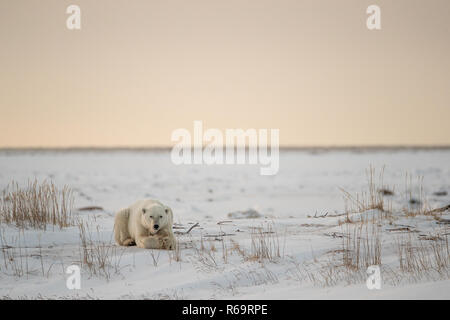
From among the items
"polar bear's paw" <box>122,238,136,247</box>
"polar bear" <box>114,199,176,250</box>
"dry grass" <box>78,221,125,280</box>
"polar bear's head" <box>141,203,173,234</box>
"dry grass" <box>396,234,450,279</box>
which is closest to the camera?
"dry grass" <box>396,234,450,279</box>

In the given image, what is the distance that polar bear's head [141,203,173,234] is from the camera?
7039 mm

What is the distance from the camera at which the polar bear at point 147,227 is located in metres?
7.15

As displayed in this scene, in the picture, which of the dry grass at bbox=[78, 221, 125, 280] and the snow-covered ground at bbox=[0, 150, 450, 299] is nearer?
the snow-covered ground at bbox=[0, 150, 450, 299]

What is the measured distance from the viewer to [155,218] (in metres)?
7.10

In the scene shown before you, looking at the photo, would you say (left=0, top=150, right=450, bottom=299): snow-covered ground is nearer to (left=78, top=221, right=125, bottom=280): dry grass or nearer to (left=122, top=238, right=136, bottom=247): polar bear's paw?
(left=78, top=221, right=125, bottom=280): dry grass

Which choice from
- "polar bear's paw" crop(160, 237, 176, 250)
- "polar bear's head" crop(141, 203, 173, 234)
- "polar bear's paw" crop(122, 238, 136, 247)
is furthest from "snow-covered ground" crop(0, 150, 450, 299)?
"polar bear's head" crop(141, 203, 173, 234)

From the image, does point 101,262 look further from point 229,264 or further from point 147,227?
point 229,264

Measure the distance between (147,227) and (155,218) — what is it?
1.01ft

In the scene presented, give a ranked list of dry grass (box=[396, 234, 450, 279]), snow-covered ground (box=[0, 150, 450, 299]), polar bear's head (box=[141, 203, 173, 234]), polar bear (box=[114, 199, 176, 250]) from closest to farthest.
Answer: snow-covered ground (box=[0, 150, 450, 299])
dry grass (box=[396, 234, 450, 279])
polar bear's head (box=[141, 203, 173, 234])
polar bear (box=[114, 199, 176, 250])

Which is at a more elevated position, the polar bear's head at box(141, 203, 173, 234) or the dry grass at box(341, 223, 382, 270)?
the polar bear's head at box(141, 203, 173, 234)

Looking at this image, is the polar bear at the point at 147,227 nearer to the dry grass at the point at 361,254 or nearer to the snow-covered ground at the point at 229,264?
the snow-covered ground at the point at 229,264

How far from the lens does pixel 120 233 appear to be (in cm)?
788

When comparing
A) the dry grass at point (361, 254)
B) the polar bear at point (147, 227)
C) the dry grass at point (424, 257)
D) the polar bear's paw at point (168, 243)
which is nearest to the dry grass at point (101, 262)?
the polar bear at point (147, 227)

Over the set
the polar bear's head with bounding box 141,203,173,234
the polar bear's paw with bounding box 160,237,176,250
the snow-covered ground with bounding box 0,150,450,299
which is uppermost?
the polar bear's head with bounding box 141,203,173,234
